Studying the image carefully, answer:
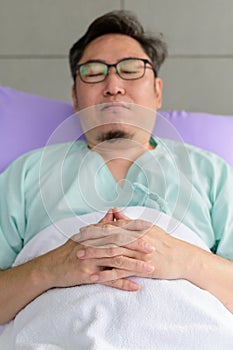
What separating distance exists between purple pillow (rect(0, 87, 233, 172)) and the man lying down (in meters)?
0.13

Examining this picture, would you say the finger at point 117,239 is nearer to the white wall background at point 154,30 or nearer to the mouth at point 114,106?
the mouth at point 114,106

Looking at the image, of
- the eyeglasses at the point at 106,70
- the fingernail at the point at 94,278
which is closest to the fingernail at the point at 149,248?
the fingernail at the point at 94,278

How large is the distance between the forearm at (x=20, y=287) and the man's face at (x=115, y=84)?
353 mm

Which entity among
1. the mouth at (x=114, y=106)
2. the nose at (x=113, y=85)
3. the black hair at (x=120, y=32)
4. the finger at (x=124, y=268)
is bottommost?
the finger at (x=124, y=268)

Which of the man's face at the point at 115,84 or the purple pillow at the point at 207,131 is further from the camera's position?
the purple pillow at the point at 207,131

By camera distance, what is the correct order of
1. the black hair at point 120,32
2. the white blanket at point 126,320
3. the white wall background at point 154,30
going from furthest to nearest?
the white wall background at point 154,30 → the black hair at point 120,32 → the white blanket at point 126,320

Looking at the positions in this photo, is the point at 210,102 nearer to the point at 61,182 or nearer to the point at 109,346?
the point at 61,182

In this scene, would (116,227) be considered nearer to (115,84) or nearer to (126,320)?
(126,320)

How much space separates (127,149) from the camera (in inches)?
55.3

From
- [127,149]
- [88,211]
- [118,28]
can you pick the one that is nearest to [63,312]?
[88,211]

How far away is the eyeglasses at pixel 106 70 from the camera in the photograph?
58.9 inches

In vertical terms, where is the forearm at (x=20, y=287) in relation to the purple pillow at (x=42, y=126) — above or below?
below

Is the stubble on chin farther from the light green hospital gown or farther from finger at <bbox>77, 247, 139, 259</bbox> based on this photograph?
finger at <bbox>77, 247, 139, 259</bbox>

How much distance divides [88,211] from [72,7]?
858mm
